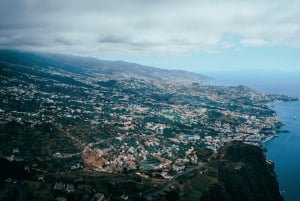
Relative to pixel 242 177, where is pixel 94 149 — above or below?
below

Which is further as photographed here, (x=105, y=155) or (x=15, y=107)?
(x=15, y=107)

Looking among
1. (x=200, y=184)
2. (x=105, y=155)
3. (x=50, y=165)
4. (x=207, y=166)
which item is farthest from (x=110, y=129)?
(x=200, y=184)

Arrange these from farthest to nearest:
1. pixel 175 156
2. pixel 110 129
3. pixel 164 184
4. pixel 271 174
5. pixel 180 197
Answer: pixel 110 129, pixel 175 156, pixel 271 174, pixel 164 184, pixel 180 197

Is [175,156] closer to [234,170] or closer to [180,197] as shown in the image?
[234,170]

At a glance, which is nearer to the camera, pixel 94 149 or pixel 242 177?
pixel 242 177

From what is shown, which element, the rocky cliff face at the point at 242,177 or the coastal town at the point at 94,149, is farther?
the rocky cliff face at the point at 242,177

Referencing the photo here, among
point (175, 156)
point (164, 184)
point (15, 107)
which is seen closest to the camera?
point (164, 184)

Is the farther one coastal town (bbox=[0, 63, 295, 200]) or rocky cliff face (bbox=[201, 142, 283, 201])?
rocky cliff face (bbox=[201, 142, 283, 201])

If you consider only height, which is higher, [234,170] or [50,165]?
[234,170]
